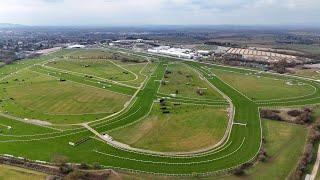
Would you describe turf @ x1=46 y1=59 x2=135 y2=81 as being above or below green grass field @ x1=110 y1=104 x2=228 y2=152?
above

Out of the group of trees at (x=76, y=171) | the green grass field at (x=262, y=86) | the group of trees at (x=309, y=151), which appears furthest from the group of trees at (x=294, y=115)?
the group of trees at (x=76, y=171)

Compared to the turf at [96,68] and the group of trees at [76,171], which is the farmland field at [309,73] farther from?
the group of trees at [76,171]

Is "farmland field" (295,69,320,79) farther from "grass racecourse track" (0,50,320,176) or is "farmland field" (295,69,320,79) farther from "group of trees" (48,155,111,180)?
"group of trees" (48,155,111,180)

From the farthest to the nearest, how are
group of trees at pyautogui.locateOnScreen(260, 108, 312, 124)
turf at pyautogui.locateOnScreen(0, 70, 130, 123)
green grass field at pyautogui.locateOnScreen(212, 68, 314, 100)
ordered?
green grass field at pyautogui.locateOnScreen(212, 68, 314, 100)
turf at pyautogui.locateOnScreen(0, 70, 130, 123)
group of trees at pyautogui.locateOnScreen(260, 108, 312, 124)

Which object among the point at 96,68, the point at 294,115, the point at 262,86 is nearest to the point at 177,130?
the point at 294,115

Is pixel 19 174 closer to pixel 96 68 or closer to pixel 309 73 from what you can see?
pixel 96 68

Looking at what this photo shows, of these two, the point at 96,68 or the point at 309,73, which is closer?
the point at 309,73

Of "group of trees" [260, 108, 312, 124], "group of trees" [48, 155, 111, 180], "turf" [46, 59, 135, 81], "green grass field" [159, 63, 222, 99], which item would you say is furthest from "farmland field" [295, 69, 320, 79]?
"group of trees" [48, 155, 111, 180]
